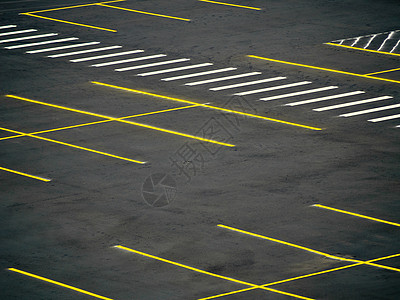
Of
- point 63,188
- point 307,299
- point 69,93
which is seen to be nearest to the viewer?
point 307,299

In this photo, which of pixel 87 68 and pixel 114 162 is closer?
pixel 114 162

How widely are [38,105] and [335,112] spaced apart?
8793 millimetres

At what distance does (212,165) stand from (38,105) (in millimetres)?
7832

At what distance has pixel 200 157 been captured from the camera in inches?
1011

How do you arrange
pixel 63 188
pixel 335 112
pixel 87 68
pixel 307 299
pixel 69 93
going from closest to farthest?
pixel 307 299 → pixel 63 188 → pixel 335 112 → pixel 69 93 → pixel 87 68

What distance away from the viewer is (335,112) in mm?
29766

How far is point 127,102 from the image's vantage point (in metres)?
31.0

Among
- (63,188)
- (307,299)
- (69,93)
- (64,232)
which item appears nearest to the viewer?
(307,299)

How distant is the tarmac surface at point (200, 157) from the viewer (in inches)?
736

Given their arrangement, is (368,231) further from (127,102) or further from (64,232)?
(127,102)

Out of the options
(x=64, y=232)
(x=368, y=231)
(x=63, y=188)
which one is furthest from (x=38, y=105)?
(x=368, y=231)

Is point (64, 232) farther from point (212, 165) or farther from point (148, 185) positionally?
point (212, 165)

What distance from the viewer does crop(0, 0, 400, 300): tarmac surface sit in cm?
1869

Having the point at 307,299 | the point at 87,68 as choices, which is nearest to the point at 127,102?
the point at 87,68
